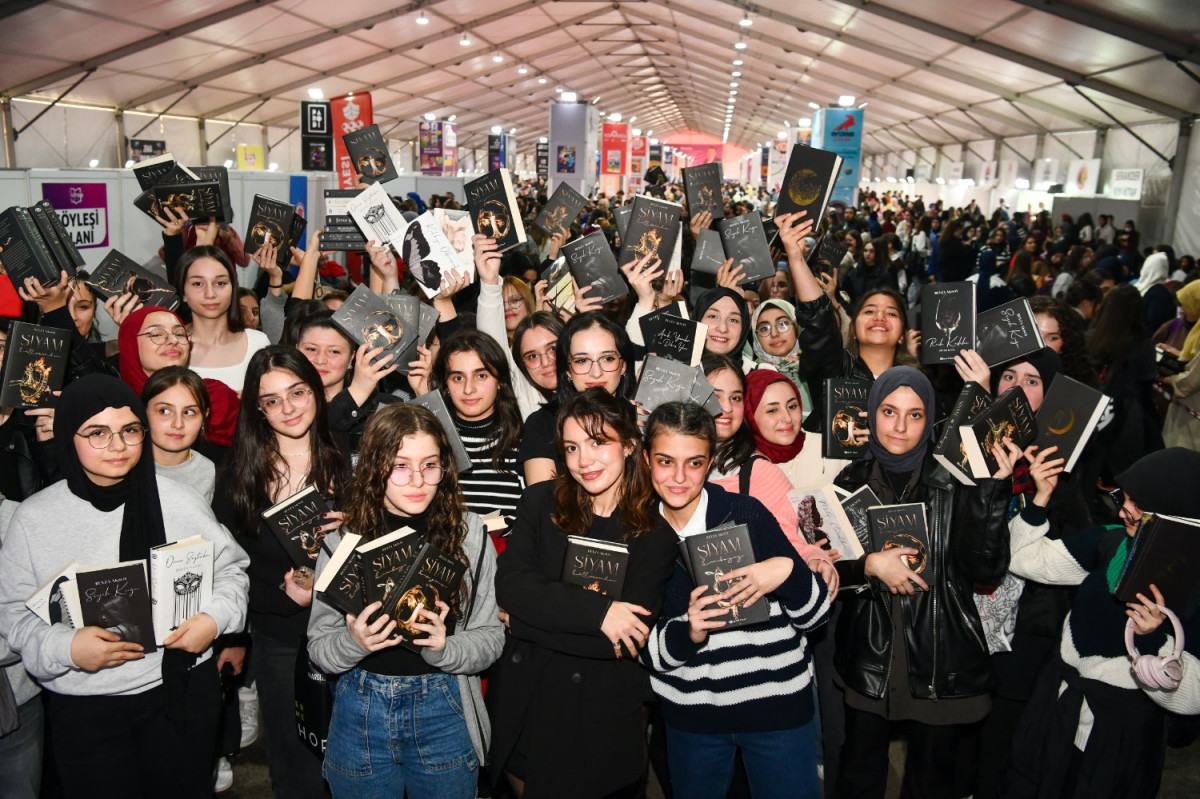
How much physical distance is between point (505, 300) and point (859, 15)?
1283cm

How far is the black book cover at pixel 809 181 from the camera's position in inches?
179

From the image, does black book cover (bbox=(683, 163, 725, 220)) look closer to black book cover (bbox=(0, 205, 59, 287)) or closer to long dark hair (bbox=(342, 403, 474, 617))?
long dark hair (bbox=(342, 403, 474, 617))

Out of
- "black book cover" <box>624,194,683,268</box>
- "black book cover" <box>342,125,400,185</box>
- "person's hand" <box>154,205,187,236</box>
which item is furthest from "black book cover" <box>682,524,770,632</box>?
"person's hand" <box>154,205,187,236</box>

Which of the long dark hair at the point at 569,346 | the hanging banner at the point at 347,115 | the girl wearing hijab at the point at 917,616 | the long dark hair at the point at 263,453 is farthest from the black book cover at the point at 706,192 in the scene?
the hanging banner at the point at 347,115

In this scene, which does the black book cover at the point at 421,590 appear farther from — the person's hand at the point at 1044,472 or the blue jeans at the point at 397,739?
the person's hand at the point at 1044,472

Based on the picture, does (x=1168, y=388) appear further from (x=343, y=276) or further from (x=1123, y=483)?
(x=343, y=276)

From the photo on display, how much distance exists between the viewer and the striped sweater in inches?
103

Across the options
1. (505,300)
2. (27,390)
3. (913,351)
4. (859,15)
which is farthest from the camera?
(859,15)

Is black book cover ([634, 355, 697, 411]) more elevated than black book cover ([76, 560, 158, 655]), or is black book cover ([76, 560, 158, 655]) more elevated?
black book cover ([634, 355, 697, 411])

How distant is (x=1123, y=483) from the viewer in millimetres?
2754

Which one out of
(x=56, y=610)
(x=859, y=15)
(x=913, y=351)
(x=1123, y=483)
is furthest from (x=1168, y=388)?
(x=859, y=15)

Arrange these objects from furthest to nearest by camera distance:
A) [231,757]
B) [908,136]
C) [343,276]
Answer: [908,136] → [343,276] → [231,757]

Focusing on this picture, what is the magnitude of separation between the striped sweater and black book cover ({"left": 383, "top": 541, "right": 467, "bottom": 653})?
2.05 ft

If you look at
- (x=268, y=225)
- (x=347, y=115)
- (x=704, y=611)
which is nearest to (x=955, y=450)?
(x=704, y=611)
